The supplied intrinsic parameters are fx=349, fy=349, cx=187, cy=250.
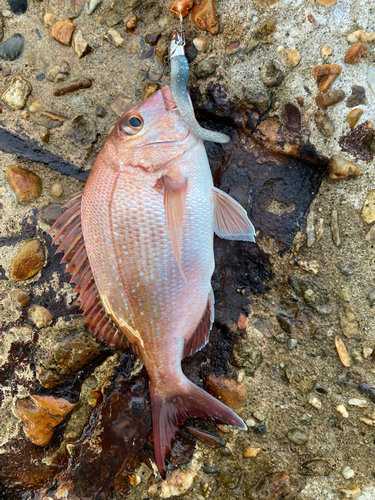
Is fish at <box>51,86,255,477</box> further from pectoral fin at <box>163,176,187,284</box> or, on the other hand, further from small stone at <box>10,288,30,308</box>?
small stone at <box>10,288,30,308</box>

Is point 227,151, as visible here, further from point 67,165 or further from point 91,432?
point 91,432

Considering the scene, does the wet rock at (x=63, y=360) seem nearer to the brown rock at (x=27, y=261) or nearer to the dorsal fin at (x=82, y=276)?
the dorsal fin at (x=82, y=276)

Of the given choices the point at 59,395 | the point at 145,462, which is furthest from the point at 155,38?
the point at 145,462

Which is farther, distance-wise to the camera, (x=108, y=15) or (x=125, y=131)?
(x=108, y=15)

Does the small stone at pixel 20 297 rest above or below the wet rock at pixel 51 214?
below

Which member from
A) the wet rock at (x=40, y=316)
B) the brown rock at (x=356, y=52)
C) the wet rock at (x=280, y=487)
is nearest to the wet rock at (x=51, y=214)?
the wet rock at (x=40, y=316)

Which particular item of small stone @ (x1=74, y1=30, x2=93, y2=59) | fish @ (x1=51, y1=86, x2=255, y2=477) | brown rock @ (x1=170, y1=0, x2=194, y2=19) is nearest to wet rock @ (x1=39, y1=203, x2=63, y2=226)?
fish @ (x1=51, y1=86, x2=255, y2=477)

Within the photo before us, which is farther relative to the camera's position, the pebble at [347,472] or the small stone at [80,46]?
the small stone at [80,46]

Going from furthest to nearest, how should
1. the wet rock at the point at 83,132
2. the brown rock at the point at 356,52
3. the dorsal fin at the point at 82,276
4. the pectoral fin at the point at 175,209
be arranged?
1. the wet rock at the point at 83,132
2. the dorsal fin at the point at 82,276
3. the brown rock at the point at 356,52
4. the pectoral fin at the point at 175,209
